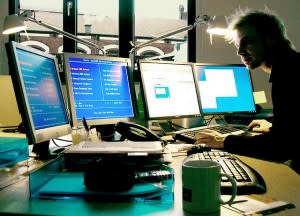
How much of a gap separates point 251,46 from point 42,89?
3.89 feet

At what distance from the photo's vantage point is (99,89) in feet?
5.41

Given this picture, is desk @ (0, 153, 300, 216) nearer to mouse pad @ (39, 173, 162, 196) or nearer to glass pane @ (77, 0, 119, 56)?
mouse pad @ (39, 173, 162, 196)

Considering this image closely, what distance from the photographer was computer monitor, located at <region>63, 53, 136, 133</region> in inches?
59.9

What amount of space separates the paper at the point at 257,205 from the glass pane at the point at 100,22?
307 cm

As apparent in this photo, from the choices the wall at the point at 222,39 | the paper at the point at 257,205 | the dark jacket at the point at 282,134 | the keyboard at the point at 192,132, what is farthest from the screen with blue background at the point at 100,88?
the wall at the point at 222,39

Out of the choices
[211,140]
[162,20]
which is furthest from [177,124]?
[162,20]

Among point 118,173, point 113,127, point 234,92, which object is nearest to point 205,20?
point 234,92

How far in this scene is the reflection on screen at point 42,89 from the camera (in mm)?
1076

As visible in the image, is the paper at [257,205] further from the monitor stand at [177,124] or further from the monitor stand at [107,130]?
the monitor stand at [177,124]

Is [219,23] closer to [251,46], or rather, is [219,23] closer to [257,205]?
[251,46]

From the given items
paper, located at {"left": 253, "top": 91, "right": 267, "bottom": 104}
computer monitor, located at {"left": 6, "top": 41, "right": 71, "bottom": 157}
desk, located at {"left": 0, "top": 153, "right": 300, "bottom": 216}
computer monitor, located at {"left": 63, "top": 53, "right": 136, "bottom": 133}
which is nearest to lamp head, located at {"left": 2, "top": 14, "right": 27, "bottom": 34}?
computer monitor, located at {"left": 63, "top": 53, "right": 136, "bottom": 133}

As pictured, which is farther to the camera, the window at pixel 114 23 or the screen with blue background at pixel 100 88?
the window at pixel 114 23

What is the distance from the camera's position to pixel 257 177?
0.97 meters

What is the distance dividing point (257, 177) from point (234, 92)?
1.46 metres
